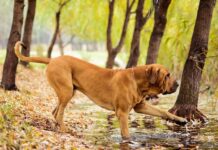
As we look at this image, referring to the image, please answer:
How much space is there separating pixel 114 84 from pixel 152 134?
1417mm

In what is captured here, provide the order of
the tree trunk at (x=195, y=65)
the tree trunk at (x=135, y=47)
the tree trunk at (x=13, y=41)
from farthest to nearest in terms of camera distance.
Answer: the tree trunk at (x=135, y=47)
the tree trunk at (x=13, y=41)
the tree trunk at (x=195, y=65)

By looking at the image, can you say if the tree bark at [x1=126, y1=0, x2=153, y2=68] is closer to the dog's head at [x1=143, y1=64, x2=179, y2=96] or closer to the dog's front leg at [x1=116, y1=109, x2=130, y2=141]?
the dog's head at [x1=143, y1=64, x2=179, y2=96]

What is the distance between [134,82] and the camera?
8.69 meters

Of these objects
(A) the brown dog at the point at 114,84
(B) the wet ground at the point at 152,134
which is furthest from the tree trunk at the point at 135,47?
(A) the brown dog at the point at 114,84

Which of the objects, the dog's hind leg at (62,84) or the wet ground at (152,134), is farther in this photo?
the dog's hind leg at (62,84)

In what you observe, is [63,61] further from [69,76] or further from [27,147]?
[27,147]

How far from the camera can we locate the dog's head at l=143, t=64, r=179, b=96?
8617 millimetres

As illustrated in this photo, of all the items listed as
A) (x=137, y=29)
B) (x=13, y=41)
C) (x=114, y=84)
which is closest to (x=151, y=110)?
(x=114, y=84)

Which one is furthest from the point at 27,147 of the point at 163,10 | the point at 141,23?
the point at 141,23

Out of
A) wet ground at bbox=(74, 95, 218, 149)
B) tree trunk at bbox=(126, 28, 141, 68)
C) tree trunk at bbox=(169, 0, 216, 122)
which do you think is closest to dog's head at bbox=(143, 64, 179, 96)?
wet ground at bbox=(74, 95, 218, 149)

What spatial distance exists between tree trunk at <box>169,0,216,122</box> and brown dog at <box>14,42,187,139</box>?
2154mm

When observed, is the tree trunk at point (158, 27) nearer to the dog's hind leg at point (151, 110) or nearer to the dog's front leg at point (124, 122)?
the dog's hind leg at point (151, 110)

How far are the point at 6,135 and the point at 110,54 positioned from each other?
21.0 meters

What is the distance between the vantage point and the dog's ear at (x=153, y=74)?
8.60 metres
